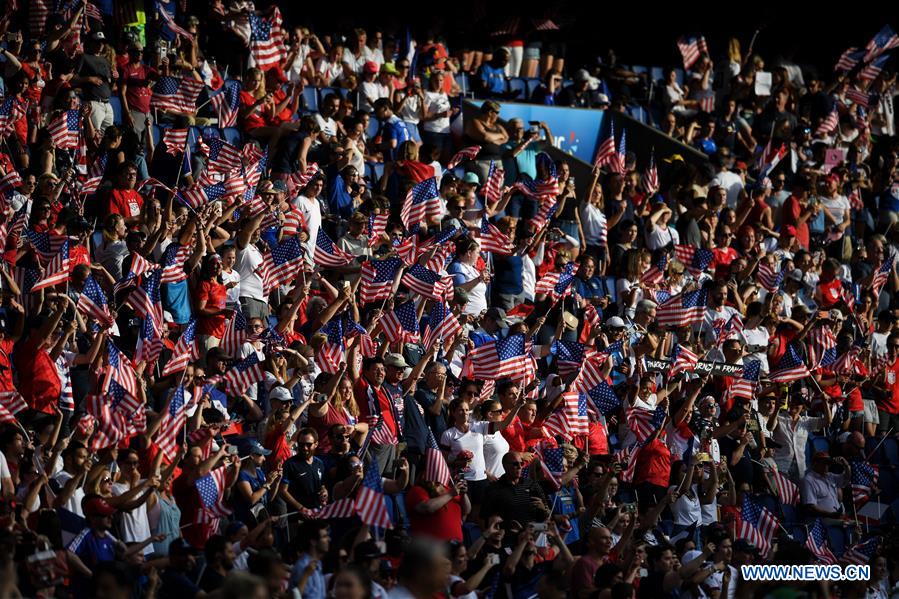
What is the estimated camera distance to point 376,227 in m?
14.9

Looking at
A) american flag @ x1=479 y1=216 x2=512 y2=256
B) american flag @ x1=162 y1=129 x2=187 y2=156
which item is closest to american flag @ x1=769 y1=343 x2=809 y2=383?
american flag @ x1=479 y1=216 x2=512 y2=256

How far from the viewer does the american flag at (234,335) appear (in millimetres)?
12719

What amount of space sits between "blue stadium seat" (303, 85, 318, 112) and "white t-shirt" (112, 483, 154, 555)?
768 centimetres

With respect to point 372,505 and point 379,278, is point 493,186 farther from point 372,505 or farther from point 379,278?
point 372,505

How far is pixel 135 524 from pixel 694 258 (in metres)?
8.08

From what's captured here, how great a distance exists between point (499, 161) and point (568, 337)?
2.75 m

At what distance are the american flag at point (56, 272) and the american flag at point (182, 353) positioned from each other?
105 cm

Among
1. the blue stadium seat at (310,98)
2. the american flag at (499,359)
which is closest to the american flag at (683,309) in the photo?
the american flag at (499,359)

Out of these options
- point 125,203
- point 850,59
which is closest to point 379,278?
point 125,203

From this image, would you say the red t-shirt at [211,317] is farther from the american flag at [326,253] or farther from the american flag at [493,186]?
the american flag at [493,186]

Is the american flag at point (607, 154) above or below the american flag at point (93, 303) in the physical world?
above

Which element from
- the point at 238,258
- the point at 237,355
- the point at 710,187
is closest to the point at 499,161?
the point at 710,187

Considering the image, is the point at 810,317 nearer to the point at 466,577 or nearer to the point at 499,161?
the point at 499,161

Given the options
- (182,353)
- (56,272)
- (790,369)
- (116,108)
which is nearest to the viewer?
(182,353)
